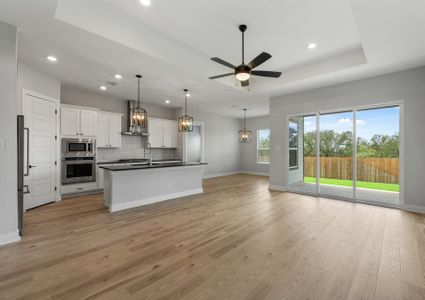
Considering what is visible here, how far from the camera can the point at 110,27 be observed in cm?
295

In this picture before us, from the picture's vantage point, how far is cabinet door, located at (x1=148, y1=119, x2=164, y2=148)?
22.5 ft

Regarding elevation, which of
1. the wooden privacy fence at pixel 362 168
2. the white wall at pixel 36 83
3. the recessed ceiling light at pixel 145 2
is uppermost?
the recessed ceiling light at pixel 145 2

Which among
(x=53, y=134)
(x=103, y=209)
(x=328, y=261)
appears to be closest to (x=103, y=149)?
(x=53, y=134)

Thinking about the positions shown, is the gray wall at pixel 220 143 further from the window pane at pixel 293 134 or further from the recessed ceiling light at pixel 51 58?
the recessed ceiling light at pixel 51 58

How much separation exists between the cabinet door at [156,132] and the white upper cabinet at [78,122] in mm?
1803

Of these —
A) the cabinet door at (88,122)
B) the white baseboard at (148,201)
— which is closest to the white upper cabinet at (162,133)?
the cabinet door at (88,122)

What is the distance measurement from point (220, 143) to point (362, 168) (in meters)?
5.71

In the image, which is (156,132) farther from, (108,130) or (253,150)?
(253,150)

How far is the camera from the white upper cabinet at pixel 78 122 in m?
4.97

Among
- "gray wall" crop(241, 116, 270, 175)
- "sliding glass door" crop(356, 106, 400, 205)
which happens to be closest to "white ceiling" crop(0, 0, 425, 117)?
"sliding glass door" crop(356, 106, 400, 205)

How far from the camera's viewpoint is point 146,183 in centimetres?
446

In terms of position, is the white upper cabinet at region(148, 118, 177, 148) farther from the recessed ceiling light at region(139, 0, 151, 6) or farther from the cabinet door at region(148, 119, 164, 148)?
the recessed ceiling light at region(139, 0, 151, 6)

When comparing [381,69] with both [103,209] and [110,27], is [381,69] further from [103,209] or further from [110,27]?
[103,209]

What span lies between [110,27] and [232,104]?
191 inches
